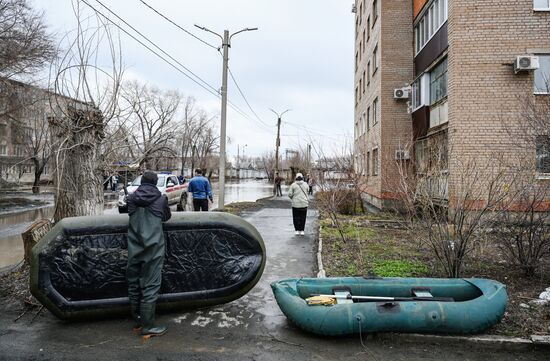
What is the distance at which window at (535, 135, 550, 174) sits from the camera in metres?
5.54

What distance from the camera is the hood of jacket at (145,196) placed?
13.7ft

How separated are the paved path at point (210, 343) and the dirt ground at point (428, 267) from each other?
0.62m

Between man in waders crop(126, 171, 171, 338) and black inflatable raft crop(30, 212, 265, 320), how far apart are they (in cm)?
46

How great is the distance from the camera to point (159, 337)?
4.12 m

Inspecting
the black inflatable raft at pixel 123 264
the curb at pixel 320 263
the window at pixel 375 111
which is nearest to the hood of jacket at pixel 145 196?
the black inflatable raft at pixel 123 264

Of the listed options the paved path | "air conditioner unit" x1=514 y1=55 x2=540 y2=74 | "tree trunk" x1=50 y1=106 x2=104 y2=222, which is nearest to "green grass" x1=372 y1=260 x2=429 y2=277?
the paved path

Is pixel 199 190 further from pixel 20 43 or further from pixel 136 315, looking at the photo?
pixel 20 43

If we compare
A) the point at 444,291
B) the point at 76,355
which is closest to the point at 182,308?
the point at 76,355

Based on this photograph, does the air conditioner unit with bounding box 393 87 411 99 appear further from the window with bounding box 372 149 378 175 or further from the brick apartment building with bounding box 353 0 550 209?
the window with bounding box 372 149 378 175

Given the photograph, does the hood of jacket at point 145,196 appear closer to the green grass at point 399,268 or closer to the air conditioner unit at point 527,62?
the green grass at point 399,268

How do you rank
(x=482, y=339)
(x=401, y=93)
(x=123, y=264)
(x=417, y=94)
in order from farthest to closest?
(x=401, y=93) → (x=417, y=94) → (x=123, y=264) → (x=482, y=339)

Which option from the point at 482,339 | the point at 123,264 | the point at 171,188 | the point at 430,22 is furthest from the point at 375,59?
the point at 123,264

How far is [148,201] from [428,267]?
16.2 feet

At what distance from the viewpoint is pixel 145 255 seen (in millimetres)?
4137
